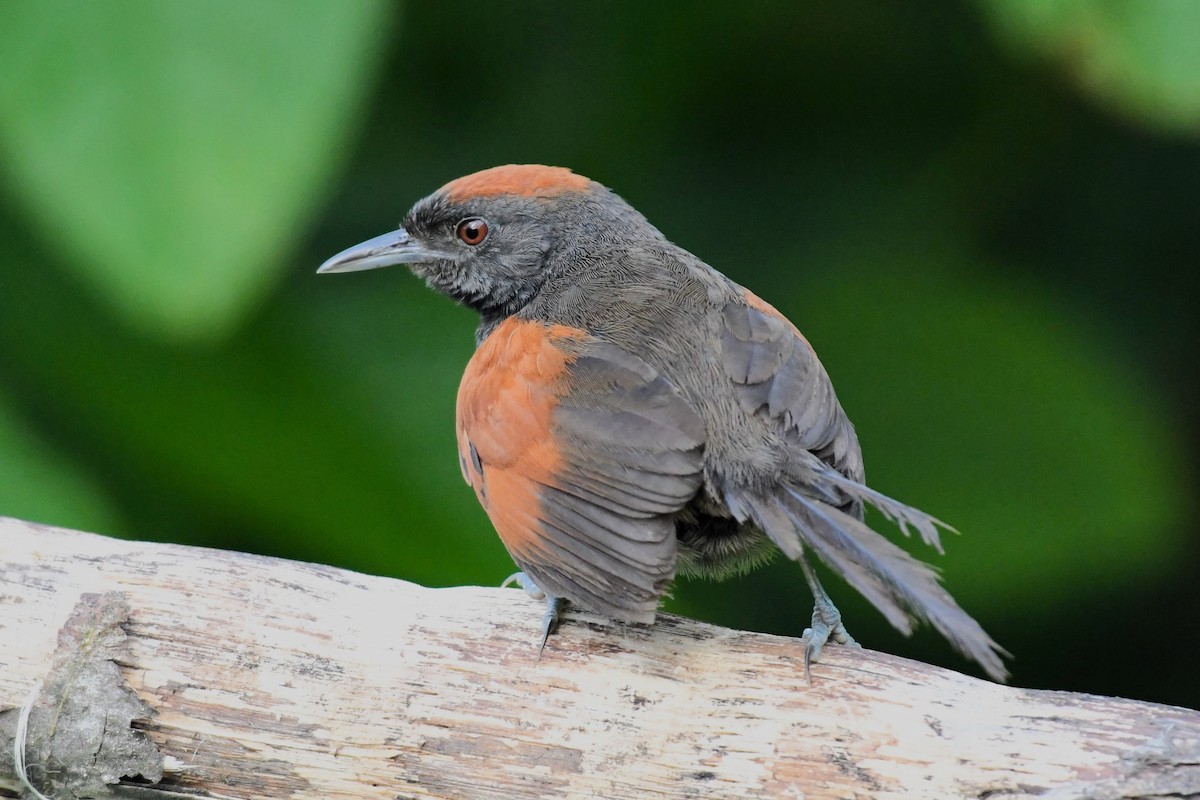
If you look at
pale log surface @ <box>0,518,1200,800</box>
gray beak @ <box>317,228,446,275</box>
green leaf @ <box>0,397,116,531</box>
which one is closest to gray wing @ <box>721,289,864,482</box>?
pale log surface @ <box>0,518,1200,800</box>

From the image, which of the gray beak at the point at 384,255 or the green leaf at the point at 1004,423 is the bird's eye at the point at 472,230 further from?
the green leaf at the point at 1004,423

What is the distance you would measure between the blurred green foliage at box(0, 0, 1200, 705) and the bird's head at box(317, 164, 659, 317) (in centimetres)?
48

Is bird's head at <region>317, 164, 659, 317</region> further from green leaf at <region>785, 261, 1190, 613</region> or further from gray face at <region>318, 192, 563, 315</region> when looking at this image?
green leaf at <region>785, 261, 1190, 613</region>

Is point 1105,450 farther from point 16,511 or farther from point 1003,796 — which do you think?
point 16,511

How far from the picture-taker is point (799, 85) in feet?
17.4

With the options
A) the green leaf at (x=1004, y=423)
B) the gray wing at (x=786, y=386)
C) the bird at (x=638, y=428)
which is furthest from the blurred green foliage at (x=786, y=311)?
the gray wing at (x=786, y=386)

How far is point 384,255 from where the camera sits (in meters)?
4.00

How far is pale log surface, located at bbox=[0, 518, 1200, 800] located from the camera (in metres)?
2.62

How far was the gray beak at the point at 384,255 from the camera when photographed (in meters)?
3.98

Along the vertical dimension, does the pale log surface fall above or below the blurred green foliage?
below

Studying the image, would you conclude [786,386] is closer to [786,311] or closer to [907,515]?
[907,515]

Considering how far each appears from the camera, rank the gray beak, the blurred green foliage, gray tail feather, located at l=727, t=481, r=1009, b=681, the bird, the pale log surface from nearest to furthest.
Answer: gray tail feather, located at l=727, t=481, r=1009, b=681 < the pale log surface < the bird < the gray beak < the blurred green foliage

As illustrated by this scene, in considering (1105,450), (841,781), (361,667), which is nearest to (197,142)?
(361,667)

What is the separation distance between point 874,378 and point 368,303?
2.05 metres
